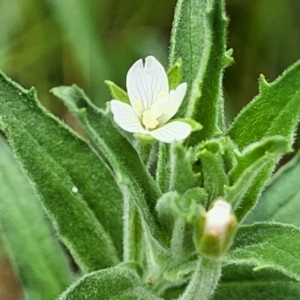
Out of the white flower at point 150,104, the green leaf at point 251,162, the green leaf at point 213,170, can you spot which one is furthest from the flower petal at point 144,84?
the green leaf at point 251,162

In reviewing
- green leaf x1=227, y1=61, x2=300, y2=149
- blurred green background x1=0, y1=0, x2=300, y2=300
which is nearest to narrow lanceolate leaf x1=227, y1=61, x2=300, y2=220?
green leaf x1=227, y1=61, x2=300, y2=149

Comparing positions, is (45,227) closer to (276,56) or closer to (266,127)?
(266,127)

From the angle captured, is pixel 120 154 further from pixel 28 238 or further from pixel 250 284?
pixel 28 238

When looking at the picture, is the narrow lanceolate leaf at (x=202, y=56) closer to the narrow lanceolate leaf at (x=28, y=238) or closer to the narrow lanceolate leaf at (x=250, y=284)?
the narrow lanceolate leaf at (x=250, y=284)

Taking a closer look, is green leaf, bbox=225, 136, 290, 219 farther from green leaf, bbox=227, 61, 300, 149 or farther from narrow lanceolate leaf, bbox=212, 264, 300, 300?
narrow lanceolate leaf, bbox=212, 264, 300, 300

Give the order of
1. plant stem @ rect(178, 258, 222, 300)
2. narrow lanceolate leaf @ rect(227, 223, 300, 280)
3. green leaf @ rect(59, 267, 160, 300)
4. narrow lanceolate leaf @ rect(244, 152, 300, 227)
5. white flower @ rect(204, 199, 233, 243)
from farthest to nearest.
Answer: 1. narrow lanceolate leaf @ rect(244, 152, 300, 227)
2. green leaf @ rect(59, 267, 160, 300)
3. narrow lanceolate leaf @ rect(227, 223, 300, 280)
4. plant stem @ rect(178, 258, 222, 300)
5. white flower @ rect(204, 199, 233, 243)

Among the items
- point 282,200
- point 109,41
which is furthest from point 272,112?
point 109,41
